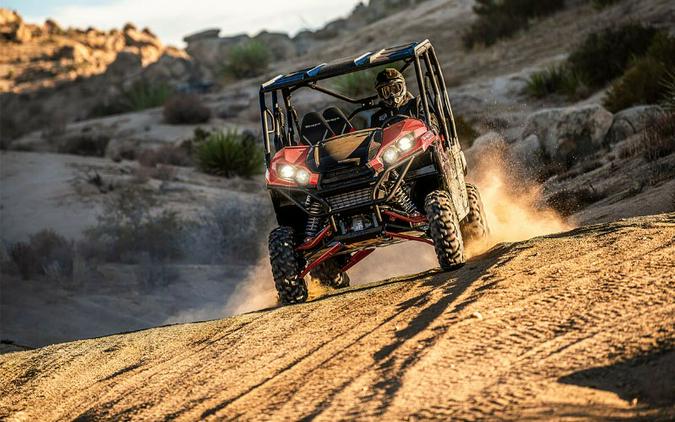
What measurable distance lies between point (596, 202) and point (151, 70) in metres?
47.5

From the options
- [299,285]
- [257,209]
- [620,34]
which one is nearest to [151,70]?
[620,34]

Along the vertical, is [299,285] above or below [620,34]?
Answer: below

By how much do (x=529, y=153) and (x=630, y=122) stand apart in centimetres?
191

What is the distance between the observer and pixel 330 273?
430 inches

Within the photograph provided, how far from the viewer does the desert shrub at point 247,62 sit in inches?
1898

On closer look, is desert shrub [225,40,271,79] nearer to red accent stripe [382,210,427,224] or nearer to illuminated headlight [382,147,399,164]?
illuminated headlight [382,147,399,164]

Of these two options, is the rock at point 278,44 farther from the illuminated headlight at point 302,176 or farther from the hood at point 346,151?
the illuminated headlight at point 302,176

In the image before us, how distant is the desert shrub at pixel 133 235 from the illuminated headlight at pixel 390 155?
929cm

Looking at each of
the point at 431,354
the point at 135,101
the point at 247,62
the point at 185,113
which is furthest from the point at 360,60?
the point at 247,62

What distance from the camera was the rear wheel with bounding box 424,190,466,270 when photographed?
8.97 metres

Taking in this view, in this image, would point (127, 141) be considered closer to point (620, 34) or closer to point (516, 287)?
point (620, 34)

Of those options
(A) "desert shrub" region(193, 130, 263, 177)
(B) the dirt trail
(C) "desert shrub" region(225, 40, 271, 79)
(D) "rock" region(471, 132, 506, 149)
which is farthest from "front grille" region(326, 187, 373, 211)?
(C) "desert shrub" region(225, 40, 271, 79)

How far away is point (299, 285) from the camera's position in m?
9.45

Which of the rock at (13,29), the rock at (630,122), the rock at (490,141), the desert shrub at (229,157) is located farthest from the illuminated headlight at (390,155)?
the rock at (13,29)
